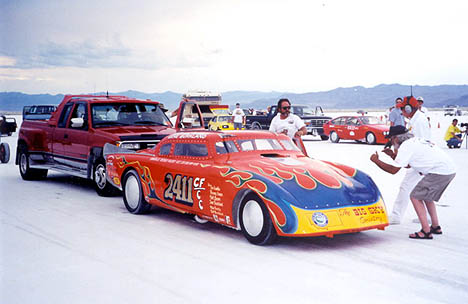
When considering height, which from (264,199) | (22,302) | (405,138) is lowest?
(22,302)

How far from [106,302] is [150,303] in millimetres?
379

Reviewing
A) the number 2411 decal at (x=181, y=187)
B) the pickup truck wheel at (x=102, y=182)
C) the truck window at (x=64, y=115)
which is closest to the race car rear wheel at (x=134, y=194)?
the number 2411 decal at (x=181, y=187)

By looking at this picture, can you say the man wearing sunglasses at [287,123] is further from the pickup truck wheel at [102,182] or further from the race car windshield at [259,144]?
the pickup truck wheel at [102,182]

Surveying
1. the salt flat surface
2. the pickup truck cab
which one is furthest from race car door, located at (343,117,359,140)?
the salt flat surface

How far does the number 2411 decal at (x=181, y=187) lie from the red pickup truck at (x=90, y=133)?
2697 mm

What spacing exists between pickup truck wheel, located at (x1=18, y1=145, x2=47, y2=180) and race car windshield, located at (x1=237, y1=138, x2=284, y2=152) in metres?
7.48

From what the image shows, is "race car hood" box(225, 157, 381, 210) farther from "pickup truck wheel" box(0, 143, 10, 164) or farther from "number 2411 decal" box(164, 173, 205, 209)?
"pickup truck wheel" box(0, 143, 10, 164)

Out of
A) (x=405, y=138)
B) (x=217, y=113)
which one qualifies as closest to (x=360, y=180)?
(x=405, y=138)

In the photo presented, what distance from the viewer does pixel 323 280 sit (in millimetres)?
5164

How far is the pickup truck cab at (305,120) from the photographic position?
29453 mm

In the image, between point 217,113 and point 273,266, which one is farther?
point 217,113

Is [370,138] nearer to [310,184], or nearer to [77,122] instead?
[77,122]

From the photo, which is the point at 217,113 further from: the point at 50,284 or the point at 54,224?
the point at 50,284

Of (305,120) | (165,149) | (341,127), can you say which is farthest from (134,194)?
(305,120)
